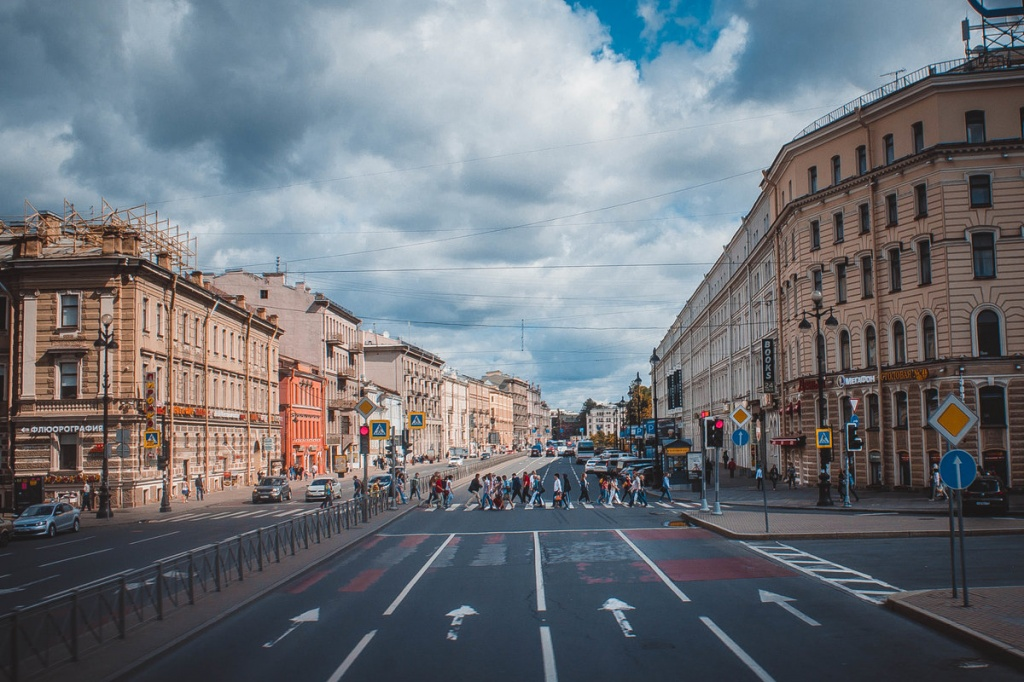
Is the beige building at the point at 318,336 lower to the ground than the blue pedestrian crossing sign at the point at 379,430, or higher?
higher

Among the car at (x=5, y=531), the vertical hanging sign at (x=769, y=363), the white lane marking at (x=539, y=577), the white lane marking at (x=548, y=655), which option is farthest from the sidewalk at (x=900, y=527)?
the car at (x=5, y=531)

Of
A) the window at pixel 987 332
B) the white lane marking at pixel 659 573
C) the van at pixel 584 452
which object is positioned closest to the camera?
the white lane marking at pixel 659 573

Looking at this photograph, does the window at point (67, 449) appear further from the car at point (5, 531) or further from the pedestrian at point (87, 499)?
the car at point (5, 531)

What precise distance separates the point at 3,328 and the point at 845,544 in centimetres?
4397

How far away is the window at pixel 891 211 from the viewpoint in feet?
138

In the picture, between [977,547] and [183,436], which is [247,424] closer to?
[183,436]

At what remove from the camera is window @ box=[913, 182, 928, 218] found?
4047 centimetres

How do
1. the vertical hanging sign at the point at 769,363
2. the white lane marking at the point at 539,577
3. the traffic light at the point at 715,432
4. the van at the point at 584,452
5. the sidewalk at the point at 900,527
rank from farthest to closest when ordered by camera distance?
the van at the point at 584,452 → the vertical hanging sign at the point at 769,363 → the traffic light at the point at 715,432 → the white lane marking at the point at 539,577 → the sidewalk at the point at 900,527

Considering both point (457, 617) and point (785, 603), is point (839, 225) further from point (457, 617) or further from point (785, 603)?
point (457, 617)

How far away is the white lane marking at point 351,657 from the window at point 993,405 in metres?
33.9

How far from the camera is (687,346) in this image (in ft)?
376

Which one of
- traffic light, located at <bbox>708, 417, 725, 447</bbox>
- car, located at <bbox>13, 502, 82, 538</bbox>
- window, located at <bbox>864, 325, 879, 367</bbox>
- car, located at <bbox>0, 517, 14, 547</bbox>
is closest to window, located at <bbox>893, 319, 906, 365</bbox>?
window, located at <bbox>864, 325, 879, 367</bbox>

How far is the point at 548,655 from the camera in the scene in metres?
11.7

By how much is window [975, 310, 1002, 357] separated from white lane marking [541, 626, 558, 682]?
32806mm
